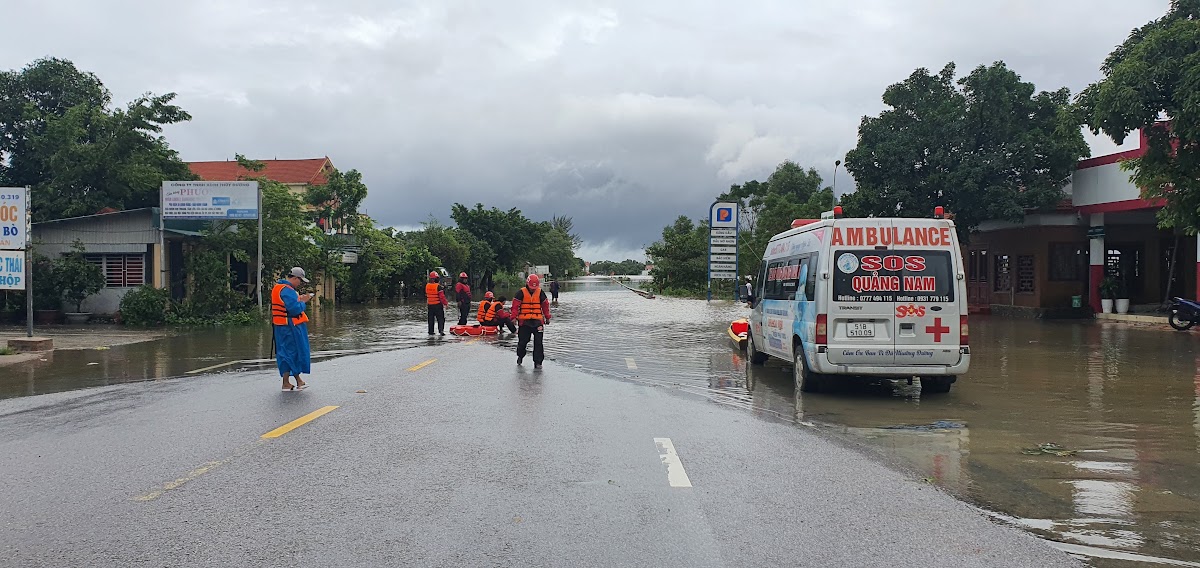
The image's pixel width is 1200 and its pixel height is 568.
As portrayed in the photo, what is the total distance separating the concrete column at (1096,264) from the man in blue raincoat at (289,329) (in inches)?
1070

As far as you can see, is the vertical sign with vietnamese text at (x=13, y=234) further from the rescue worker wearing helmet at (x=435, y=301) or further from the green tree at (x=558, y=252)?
the green tree at (x=558, y=252)

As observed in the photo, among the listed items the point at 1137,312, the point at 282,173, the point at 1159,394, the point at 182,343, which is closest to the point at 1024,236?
the point at 1137,312

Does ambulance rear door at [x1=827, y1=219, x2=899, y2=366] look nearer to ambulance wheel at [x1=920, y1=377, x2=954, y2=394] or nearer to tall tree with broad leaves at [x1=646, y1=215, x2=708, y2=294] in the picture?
ambulance wheel at [x1=920, y1=377, x2=954, y2=394]

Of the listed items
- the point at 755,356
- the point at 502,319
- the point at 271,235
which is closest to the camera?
the point at 755,356

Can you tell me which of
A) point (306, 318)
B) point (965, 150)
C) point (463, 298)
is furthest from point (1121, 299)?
point (306, 318)

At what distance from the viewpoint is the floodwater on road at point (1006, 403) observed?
19.9 ft

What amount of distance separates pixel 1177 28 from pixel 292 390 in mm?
17998

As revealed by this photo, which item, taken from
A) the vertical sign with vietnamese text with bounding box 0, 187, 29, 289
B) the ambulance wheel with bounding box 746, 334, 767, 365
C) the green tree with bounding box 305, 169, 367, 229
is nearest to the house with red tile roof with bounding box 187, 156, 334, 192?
the green tree with bounding box 305, 169, 367, 229

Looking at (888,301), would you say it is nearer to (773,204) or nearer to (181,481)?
(181,481)

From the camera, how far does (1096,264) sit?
29.8 meters

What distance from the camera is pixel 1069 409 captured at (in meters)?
10.8

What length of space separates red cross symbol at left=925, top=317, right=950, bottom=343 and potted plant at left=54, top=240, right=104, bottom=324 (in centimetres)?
2475

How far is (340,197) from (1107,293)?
1337 inches

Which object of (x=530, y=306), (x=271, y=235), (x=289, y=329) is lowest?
(x=289, y=329)
